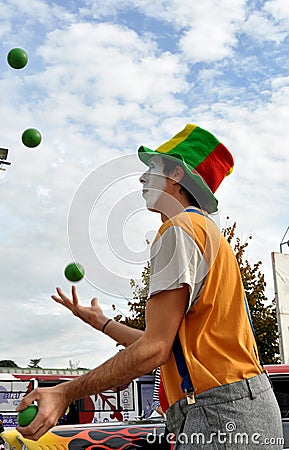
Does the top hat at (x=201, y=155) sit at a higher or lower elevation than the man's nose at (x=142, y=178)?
higher

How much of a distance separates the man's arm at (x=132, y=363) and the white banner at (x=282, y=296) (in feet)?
40.9

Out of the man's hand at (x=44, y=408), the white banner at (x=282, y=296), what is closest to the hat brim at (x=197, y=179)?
the man's hand at (x=44, y=408)

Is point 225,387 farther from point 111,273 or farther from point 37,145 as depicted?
point 37,145

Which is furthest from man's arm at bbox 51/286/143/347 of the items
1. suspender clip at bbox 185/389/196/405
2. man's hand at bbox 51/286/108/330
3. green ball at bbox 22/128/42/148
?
green ball at bbox 22/128/42/148

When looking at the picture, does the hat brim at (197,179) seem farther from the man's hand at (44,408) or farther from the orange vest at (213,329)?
the man's hand at (44,408)

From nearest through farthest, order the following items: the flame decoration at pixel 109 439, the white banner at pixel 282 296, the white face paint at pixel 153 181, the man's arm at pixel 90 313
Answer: the white face paint at pixel 153 181 → the man's arm at pixel 90 313 → the flame decoration at pixel 109 439 → the white banner at pixel 282 296

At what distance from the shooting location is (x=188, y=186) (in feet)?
8.85

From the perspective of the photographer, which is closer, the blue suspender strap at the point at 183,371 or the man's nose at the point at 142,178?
the blue suspender strap at the point at 183,371

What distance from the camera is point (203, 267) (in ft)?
7.86

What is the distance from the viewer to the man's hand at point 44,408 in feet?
7.11

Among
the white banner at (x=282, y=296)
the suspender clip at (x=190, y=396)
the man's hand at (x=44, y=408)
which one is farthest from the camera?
the white banner at (x=282, y=296)

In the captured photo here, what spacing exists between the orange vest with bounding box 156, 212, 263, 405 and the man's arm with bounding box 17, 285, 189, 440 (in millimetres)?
73

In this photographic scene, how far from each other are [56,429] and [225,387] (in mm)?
3293

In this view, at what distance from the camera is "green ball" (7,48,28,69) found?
5047 millimetres
